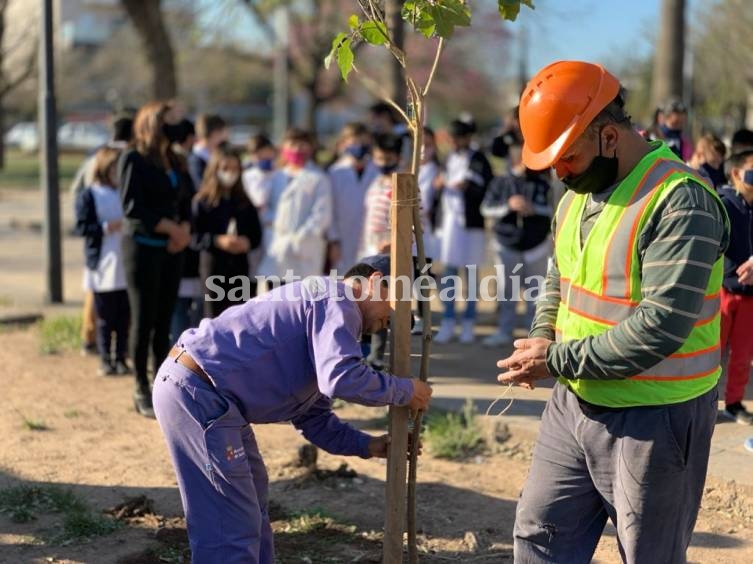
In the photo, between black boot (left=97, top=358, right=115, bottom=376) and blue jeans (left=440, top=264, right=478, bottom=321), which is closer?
black boot (left=97, top=358, right=115, bottom=376)

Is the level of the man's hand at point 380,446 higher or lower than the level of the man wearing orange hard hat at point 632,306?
lower

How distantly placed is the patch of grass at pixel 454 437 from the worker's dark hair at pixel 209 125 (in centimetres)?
420

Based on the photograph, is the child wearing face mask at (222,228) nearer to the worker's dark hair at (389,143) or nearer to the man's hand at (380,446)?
the worker's dark hair at (389,143)

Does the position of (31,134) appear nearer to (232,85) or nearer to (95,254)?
(232,85)

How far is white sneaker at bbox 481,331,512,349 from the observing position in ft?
30.1

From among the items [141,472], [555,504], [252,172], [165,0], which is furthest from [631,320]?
[165,0]

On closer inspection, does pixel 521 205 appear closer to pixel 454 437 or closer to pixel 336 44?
pixel 454 437

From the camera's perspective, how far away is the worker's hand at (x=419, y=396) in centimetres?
370

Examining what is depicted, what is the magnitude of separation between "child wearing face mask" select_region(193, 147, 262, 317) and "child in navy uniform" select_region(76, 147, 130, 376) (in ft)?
2.10

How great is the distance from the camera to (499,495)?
563 centimetres

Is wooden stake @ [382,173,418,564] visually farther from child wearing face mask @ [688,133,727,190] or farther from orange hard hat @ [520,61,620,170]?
child wearing face mask @ [688,133,727,190]

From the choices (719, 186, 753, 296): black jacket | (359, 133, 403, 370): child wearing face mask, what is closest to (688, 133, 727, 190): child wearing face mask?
(719, 186, 753, 296): black jacket

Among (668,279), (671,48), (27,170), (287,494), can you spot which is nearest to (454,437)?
(287,494)

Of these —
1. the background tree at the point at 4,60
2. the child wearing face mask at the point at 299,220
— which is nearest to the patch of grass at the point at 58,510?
the child wearing face mask at the point at 299,220
